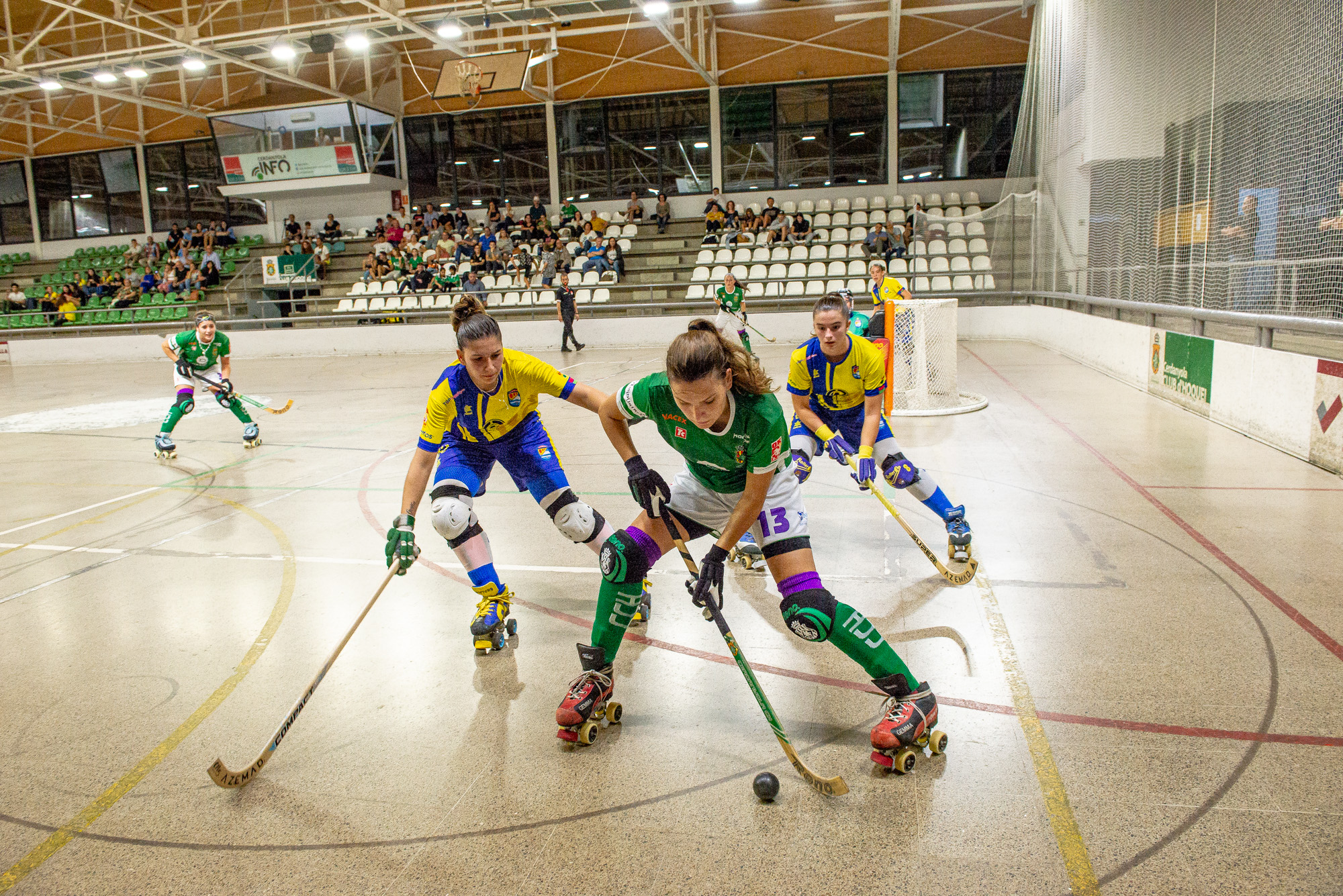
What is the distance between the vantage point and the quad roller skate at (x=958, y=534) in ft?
16.8

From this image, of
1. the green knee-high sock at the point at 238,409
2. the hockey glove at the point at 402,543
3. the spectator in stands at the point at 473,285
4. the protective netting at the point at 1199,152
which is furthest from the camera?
the spectator in stands at the point at 473,285

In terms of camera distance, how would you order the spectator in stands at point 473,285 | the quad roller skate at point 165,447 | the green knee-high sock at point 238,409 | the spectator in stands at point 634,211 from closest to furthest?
1. the quad roller skate at point 165,447
2. the green knee-high sock at point 238,409
3. the spectator in stands at point 473,285
4. the spectator in stands at point 634,211

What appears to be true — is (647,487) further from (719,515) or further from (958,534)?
(958,534)

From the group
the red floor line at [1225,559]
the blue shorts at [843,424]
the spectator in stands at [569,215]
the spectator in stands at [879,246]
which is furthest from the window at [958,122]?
the blue shorts at [843,424]

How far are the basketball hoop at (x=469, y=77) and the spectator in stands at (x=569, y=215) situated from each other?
6428 millimetres

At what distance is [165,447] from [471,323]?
6993 mm

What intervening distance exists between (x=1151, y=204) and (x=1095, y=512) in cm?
688

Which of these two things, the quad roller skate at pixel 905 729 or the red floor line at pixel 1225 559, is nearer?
the quad roller skate at pixel 905 729

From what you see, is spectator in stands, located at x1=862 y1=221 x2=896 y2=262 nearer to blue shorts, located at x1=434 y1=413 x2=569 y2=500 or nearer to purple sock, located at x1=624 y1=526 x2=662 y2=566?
blue shorts, located at x1=434 y1=413 x2=569 y2=500

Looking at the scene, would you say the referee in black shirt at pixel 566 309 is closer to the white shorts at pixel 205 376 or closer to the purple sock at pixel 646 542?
the white shorts at pixel 205 376

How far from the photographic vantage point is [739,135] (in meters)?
25.2

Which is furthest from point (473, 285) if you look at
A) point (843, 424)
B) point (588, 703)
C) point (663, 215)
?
point (588, 703)

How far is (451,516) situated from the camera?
13.8 ft

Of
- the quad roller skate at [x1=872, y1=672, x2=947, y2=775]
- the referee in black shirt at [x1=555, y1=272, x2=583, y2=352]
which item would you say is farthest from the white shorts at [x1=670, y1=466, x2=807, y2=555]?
the referee in black shirt at [x1=555, y1=272, x2=583, y2=352]
